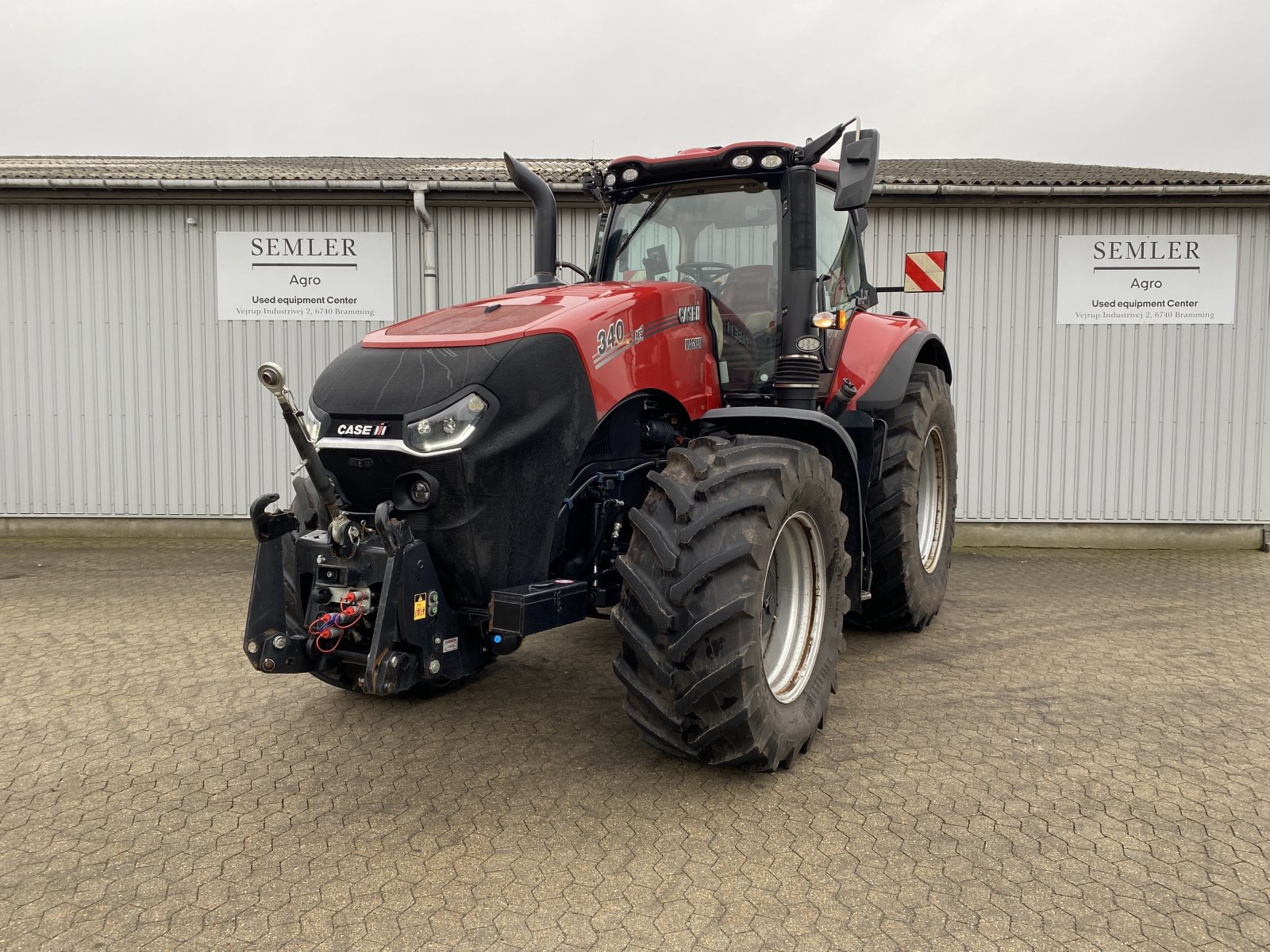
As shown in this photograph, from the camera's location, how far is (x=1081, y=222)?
889 centimetres

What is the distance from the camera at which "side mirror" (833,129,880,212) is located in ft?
12.7

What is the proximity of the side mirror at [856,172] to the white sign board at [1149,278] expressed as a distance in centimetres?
582

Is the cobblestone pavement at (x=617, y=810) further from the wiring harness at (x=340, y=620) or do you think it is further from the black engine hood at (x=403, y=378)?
the black engine hood at (x=403, y=378)

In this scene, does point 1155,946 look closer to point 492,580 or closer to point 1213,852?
point 1213,852

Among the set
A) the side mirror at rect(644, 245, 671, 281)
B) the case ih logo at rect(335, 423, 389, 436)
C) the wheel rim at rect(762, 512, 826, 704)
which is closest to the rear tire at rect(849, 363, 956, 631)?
the wheel rim at rect(762, 512, 826, 704)

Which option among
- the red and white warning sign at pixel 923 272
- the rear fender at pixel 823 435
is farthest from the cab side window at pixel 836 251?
the red and white warning sign at pixel 923 272

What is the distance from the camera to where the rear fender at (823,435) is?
3.97 metres

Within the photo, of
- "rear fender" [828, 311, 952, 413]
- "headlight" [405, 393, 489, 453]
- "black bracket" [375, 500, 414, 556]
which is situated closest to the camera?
"black bracket" [375, 500, 414, 556]

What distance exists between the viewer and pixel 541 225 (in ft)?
15.7

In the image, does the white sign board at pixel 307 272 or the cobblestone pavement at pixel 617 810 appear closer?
the cobblestone pavement at pixel 617 810

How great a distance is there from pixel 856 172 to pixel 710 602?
1.83 meters

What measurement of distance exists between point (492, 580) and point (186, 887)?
129 cm

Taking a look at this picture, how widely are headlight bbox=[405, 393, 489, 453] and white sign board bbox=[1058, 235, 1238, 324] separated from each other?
725 centimetres

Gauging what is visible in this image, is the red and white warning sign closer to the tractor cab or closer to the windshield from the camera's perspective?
the tractor cab
